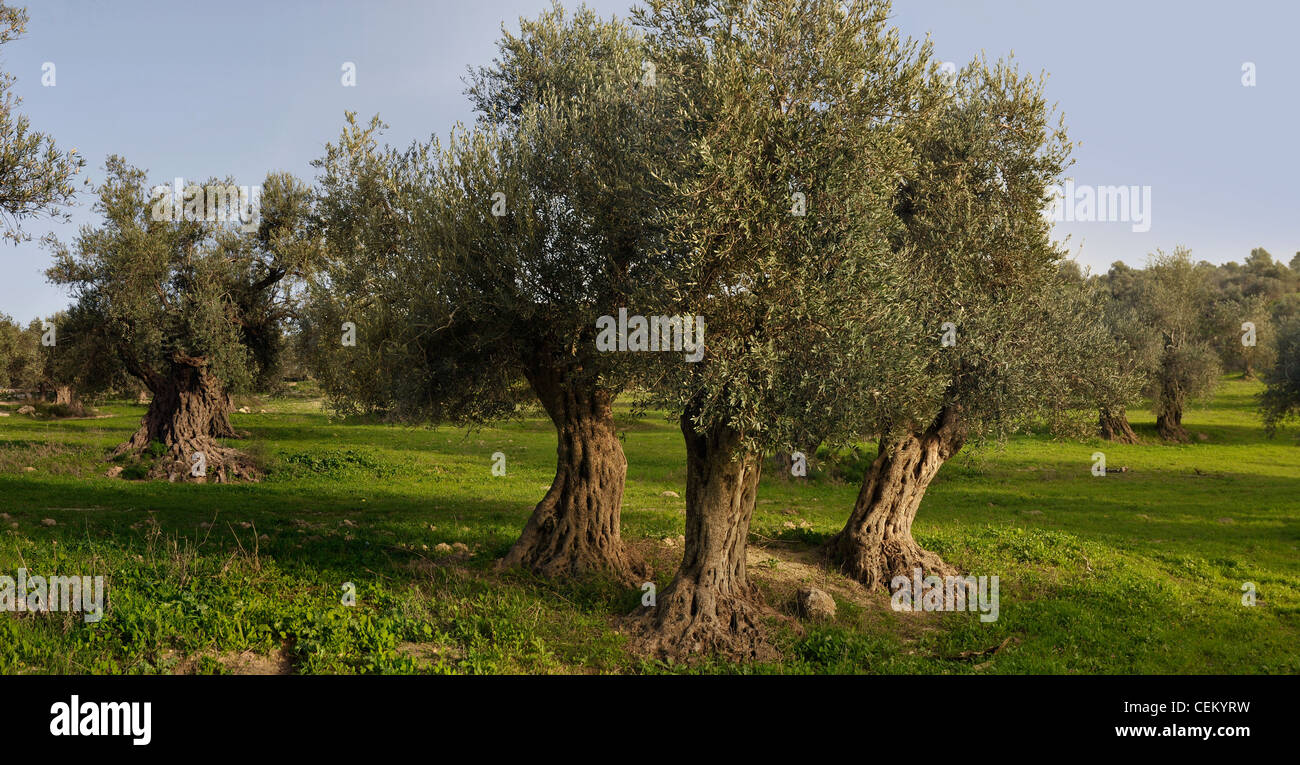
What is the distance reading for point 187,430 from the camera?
32.7 m

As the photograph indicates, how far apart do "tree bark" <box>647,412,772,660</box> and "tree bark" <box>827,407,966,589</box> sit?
5258 mm

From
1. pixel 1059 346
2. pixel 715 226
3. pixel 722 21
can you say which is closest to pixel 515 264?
pixel 715 226

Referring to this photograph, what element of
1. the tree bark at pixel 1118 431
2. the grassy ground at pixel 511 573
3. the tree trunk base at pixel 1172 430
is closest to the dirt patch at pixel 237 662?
the grassy ground at pixel 511 573

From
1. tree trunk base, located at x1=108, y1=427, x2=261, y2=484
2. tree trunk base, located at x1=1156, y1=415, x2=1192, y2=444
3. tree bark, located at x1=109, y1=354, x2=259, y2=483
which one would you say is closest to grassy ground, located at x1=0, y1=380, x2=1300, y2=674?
tree trunk base, located at x1=108, y1=427, x2=261, y2=484

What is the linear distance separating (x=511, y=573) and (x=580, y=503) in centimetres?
220

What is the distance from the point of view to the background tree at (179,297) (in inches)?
1180

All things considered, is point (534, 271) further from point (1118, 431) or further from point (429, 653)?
point (1118, 431)

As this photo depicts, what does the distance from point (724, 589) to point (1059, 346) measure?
10.3m

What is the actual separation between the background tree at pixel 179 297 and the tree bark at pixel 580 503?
1883cm

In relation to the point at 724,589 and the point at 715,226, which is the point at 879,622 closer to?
the point at 724,589

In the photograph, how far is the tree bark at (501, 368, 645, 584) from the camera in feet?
58.3

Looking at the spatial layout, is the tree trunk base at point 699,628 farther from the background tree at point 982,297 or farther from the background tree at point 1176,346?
the background tree at point 1176,346

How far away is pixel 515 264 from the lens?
1495 cm
